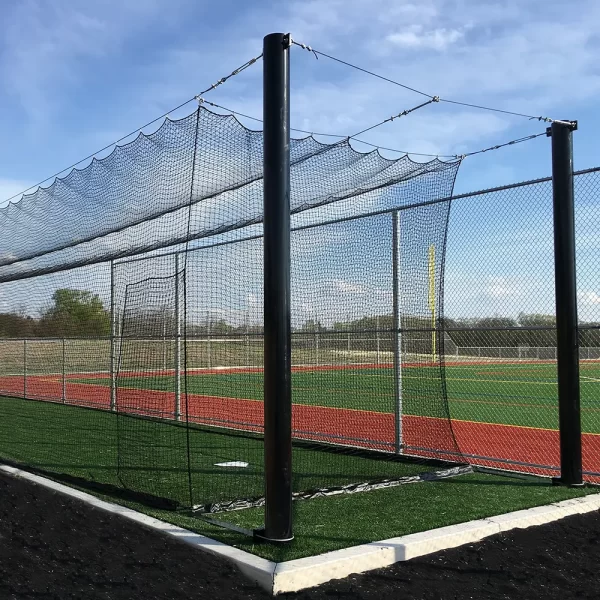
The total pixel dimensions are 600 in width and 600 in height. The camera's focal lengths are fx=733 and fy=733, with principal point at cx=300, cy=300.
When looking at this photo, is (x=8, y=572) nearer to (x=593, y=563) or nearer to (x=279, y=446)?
(x=279, y=446)

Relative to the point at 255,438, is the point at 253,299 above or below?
above

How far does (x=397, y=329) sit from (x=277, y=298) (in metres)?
3.30

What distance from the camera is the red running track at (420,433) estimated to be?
25.5 feet

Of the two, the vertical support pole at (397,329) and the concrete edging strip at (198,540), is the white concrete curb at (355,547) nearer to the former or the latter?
the concrete edging strip at (198,540)

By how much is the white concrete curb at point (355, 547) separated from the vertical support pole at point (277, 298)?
450 mm

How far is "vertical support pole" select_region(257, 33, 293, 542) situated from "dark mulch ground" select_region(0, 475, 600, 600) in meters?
0.61

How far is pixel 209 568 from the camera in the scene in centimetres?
423

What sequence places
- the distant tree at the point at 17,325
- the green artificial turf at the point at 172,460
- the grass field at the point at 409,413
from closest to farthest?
the green artificial turf at the point at 172,460
the grass field at the point at 409,413
the distant tree at the point at 17,325

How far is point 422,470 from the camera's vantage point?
23.9 feet

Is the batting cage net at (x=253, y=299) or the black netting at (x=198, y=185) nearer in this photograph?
the black netting at (x=198, y=185)

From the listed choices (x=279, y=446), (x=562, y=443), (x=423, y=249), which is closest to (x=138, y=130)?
(x=423, y=249)

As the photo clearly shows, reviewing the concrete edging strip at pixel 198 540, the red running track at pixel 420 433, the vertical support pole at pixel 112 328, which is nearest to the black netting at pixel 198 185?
the vertical support pole at pixel 112 328

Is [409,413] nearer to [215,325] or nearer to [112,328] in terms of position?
[215,325]

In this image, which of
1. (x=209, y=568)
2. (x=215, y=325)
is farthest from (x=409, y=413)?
(x=209, y=568)
